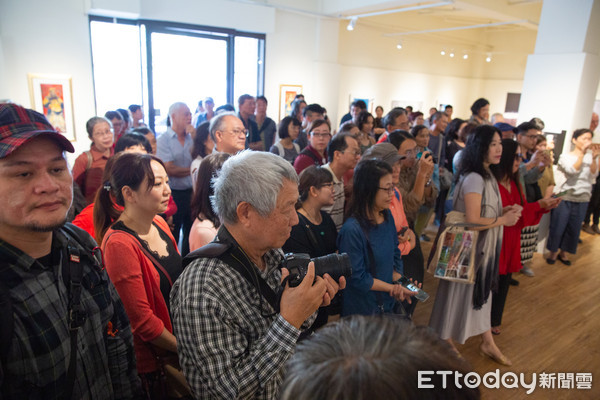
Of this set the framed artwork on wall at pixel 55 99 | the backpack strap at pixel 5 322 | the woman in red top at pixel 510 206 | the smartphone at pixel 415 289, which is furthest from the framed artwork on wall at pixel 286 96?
the backpack strap at pixel 5 322

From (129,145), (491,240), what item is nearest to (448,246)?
(491,240)

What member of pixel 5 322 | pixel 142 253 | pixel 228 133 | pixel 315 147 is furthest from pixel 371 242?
pixel 315 147

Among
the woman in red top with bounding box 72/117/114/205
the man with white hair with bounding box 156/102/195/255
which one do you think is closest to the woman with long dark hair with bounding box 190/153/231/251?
the woman in red top with bounding box 72/117/114/205

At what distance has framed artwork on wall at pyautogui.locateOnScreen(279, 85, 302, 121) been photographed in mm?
9594

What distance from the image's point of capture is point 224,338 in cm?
112

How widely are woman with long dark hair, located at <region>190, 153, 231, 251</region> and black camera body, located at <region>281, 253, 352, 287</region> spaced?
82 cm

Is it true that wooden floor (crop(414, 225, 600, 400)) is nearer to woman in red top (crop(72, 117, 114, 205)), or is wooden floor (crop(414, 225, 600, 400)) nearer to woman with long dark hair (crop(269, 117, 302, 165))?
woman with long dark hair (crop(269, 117, 302, 165))

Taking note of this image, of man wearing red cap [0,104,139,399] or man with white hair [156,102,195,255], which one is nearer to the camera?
man wearing red cap [0,104,139,399]

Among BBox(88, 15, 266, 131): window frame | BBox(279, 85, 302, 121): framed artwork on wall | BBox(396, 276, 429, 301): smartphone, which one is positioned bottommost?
BBox(396, 276, 429, 301): smartphone

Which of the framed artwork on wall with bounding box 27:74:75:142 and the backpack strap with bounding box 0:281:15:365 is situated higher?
the framed artwork on wall with bounding box 27:74:75:142

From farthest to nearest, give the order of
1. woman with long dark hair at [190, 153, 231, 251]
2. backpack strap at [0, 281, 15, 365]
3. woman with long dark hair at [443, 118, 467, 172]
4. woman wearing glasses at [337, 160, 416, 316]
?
woman with long dark hair at [443, 118, 467, 172]
woman wearing glasses at [337, 160, 416, 316]
woman with long dark hair at [190, 153, 231, 251]
backpack strap at [0, 281, 15, 365]

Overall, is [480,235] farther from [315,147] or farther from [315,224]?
[315,147]

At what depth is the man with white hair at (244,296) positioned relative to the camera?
1.10 m

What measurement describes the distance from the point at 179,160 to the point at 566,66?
5.47 meters
